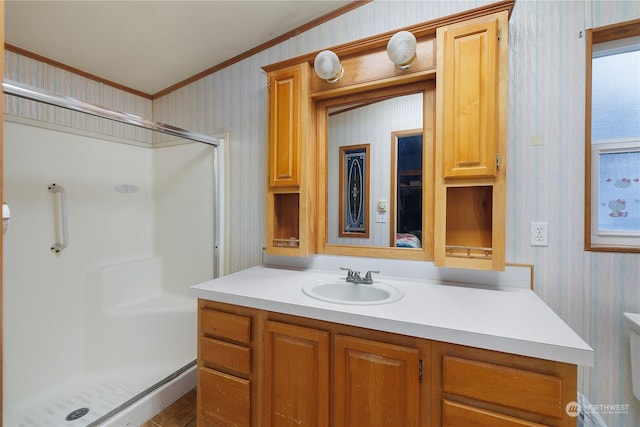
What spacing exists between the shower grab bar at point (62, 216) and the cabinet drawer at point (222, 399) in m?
1.34

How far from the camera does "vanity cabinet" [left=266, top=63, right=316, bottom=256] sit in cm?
166

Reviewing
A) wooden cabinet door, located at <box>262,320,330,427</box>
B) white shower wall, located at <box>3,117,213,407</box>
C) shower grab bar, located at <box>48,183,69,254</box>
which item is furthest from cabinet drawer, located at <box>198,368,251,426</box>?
shower grab bar, located at <box>48,183,69,254</box>

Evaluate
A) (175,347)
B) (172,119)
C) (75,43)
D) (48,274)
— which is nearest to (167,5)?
(75,43)

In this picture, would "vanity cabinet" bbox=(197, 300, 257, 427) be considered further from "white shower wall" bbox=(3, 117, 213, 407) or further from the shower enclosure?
"white shower wall" bbox=(3, 117, 213, 407)

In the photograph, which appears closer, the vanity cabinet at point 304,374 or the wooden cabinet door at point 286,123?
the vanity cabinet at point 304,374

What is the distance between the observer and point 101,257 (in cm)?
216

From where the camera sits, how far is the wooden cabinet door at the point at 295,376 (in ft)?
3.67

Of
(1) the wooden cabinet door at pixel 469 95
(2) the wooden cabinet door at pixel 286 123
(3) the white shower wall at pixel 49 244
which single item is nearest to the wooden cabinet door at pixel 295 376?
(2) the wooden cabinet door at pixel 286 123

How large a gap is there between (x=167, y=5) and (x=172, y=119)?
101 centimetres

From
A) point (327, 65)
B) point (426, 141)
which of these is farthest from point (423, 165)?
point (327, 65)

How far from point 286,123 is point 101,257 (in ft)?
5.78

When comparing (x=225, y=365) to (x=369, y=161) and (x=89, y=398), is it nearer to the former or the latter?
(x=89, y=398)

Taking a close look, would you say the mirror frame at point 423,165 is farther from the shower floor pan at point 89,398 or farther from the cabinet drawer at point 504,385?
the shower floor pan at point 89,398

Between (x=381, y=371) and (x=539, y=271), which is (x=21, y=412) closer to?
(x=381, y=371)
